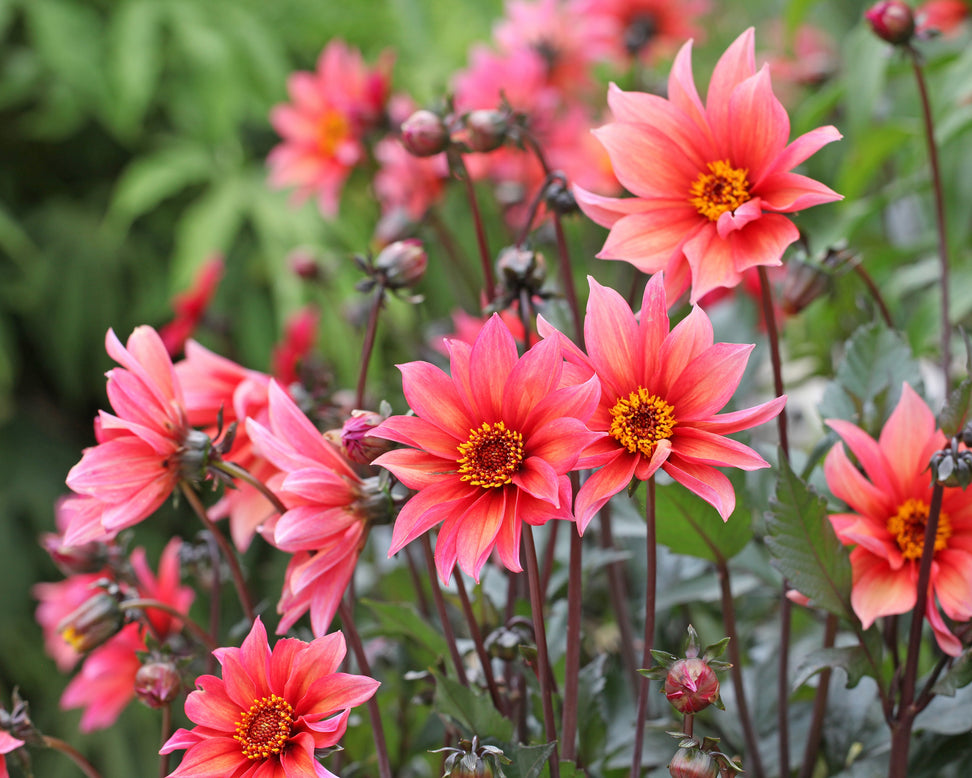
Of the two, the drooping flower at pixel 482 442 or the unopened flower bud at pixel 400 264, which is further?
the unopened flower bud at pixel 400 264

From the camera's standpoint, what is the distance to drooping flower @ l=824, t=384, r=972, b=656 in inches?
12.9

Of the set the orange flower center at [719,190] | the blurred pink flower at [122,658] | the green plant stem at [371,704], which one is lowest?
the blurred pink flower at [122,658]

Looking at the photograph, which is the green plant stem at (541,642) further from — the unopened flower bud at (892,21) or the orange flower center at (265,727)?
the unopened flower bud at (892,21)

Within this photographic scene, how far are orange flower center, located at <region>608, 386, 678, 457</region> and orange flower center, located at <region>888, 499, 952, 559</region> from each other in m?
0.12

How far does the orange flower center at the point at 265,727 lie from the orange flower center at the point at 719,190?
22 cm

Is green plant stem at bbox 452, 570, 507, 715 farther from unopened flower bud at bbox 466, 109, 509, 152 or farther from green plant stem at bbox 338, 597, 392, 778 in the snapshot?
unopened flower bud at bbox 466, 109, 509, 152

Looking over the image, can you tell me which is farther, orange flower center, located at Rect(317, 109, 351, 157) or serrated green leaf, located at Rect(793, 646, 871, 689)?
orange flower center, located at Rect(317, 109, 351, 157)

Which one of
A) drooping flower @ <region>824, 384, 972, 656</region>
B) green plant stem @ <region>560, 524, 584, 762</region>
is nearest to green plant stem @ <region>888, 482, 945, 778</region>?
drooping flower @ <region>824, 384, 972, 656</region>

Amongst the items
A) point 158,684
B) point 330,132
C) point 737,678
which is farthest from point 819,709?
point 330,132

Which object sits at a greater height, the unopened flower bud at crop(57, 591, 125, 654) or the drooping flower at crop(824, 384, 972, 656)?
the drooping flower at crop(824, 384, 972, 656)

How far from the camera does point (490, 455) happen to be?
0.28 m

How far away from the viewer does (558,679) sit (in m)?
0.39

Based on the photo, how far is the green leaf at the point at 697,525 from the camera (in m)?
0.36

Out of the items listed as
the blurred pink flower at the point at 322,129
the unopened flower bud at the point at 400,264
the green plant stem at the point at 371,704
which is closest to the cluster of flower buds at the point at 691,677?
the green plant stem at the point at 371,704
